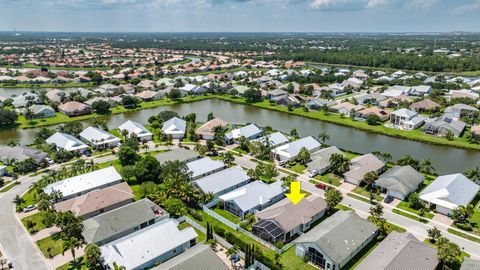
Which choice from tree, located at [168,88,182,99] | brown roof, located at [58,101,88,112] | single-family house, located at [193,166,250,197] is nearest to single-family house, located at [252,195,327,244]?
single-family house, located at [193,166,250,197]

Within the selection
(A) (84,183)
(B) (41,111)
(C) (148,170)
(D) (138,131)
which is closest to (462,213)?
(C) (148,170)

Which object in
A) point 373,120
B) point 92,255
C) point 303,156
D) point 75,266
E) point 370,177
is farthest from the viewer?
point 373,120

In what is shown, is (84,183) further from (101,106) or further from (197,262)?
(101,106)

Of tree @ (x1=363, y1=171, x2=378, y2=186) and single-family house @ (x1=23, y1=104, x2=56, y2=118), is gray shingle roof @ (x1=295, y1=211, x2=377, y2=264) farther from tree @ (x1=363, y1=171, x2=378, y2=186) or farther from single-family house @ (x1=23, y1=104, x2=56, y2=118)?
single-family house @ (x1=23, y1=104, x2=56, y2=118)

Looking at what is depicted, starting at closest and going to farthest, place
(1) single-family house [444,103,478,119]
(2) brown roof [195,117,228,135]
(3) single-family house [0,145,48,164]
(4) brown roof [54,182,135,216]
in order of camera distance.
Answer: (4) brown roof [54,182,135,216], (3) single-family house [0,145,48,164], (2) brown roof [195,117,228,135], (1) single-family house [444,103,478,119]

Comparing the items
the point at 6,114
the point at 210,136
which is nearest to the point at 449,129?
the point at 210,136

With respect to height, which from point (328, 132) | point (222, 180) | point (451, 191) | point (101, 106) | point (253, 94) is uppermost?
point (101, 106)

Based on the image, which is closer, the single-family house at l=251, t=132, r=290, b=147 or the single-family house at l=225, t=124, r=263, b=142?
the single-family house at l=251, t=132, r=290, b=147
